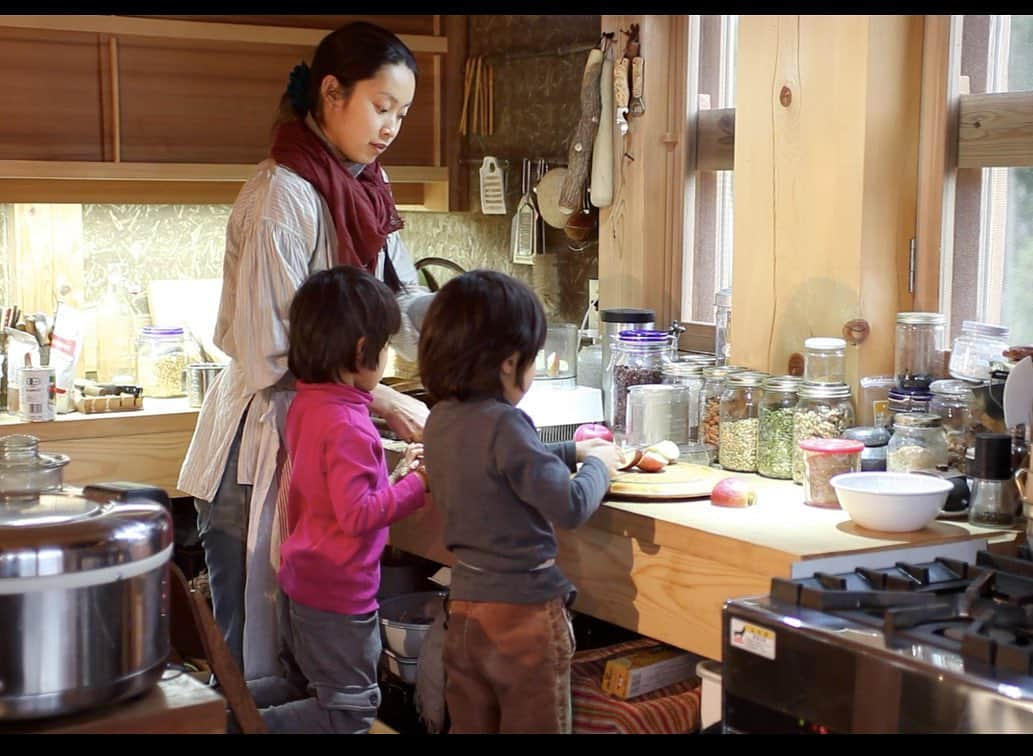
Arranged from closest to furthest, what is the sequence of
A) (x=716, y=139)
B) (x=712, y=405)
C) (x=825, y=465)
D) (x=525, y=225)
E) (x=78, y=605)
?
(x=78, y=605), (x=825, y=465), (x=712, y=405), (x=716, y=139), (x=525, y=225)

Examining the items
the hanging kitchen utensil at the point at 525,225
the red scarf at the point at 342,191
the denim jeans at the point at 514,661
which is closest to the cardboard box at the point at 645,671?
the denim jeans at the point at 514,661

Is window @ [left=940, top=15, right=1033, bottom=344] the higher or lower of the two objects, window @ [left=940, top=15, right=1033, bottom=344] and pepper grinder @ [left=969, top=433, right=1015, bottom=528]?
the higher

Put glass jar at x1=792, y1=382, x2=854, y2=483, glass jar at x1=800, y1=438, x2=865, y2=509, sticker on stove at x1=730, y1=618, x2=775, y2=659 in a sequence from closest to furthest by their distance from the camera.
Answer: sticker on stove at x1=730, y1=618, x2=775, y2=659 → glass jar at x1=800, y1=438, x2=865, y2=509 → glass jar at x1=792, y1=382, x2=854, y2=483

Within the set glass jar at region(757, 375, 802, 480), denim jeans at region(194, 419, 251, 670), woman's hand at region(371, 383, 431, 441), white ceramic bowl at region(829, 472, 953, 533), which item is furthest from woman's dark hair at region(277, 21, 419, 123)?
white ceramic bowl at region(829, 472, 953, 533)

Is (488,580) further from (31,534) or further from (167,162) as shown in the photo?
(167,162)

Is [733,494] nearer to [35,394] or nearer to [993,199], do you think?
[993,199]

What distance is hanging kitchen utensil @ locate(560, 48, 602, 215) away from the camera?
3420 mm

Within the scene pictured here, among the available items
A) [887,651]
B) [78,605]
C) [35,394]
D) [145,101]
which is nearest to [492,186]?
[145,101]

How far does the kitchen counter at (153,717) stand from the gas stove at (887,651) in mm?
727

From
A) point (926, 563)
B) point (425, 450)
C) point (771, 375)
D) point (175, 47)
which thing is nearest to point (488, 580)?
point (425, 450)

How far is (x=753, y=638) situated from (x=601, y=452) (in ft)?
2.19

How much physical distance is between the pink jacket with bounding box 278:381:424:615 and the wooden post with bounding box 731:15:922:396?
0.88m

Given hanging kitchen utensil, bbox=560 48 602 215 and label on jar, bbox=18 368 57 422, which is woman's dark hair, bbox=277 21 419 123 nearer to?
hanging kitchen utensil, bbox=560 48 602 215

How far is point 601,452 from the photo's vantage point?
2.52 meters
